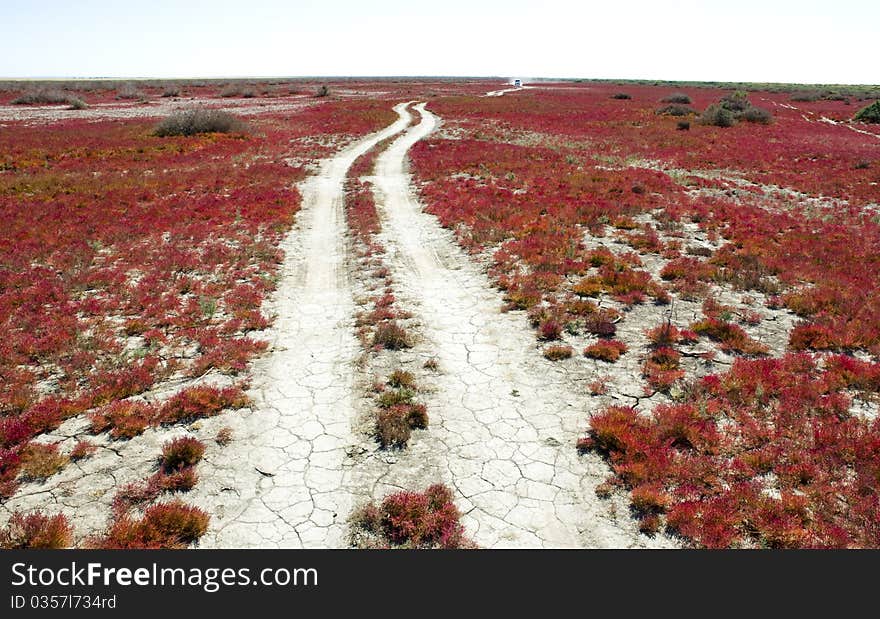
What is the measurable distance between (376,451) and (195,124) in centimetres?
5601

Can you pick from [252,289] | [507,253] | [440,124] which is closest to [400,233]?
[507,253]

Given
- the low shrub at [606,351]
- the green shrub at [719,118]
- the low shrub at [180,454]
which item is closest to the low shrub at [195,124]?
the low shrub at [180,454]

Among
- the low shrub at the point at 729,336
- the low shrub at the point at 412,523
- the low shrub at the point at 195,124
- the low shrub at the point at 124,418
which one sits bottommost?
the low shrub at the point at 412,523

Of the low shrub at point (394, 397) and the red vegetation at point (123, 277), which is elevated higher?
the red vegetation at point (123, 277)

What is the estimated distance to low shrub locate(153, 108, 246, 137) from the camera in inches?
2019

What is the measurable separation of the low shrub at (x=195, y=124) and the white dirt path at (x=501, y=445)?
49.2m

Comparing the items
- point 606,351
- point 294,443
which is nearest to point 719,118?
point 606,351

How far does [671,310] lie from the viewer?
45.9 feet

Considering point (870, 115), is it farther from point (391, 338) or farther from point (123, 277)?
point (123, 277)

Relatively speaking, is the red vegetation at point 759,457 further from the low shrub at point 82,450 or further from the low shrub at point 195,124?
the low shrub at point 195,124

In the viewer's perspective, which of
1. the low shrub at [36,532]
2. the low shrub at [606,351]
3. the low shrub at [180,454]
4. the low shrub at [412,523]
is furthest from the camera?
Answer: the low shrub at [606,351]

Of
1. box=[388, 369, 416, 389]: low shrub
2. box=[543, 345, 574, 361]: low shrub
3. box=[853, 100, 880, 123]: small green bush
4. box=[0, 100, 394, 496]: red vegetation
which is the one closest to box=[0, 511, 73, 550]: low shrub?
box=[0, 100, 394, 496]: red vegetation

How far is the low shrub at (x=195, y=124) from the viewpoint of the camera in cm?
5128

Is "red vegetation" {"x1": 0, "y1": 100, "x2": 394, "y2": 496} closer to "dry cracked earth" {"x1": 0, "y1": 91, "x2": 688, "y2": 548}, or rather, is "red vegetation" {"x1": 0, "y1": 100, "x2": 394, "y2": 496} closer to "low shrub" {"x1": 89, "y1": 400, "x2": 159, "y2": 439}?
"low shrub" {"x1": 89, "y1": 400, "x2": 159, "y2": 439}
